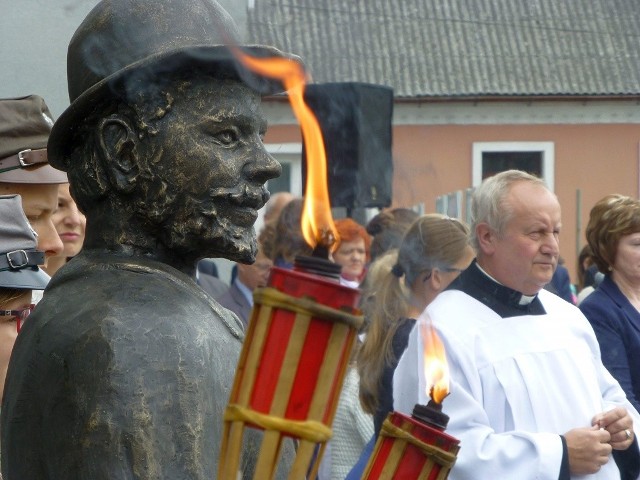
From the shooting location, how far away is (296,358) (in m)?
A: 1.37

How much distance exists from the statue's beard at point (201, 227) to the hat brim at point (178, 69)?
19 cm

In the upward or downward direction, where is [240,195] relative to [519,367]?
upward

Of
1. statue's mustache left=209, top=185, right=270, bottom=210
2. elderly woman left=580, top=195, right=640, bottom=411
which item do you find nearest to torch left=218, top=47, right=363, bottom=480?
statue's mustache left=209, top=185, right=270, bottom=210

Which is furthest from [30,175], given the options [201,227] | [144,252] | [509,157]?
[509,157]

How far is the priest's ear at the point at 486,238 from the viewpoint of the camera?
163 inches

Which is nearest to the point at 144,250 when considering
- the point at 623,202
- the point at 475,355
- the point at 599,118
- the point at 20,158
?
the point at 20,158

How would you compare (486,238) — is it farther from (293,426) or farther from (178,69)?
(293,426)

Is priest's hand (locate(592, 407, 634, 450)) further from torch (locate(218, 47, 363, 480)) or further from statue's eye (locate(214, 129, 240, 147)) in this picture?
torch (locate(218, 47, 363, 480))

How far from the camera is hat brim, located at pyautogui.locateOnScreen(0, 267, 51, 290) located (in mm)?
3342

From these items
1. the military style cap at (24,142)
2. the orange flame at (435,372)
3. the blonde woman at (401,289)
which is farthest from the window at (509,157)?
the orange flame at (435,372)

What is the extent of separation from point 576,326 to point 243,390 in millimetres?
2999

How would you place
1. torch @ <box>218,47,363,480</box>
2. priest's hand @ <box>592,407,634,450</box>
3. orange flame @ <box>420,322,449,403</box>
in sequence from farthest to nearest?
priest's hand @ <box>592,407,634,450</box> < orange flame @ <box>420,322,449,403</box> < torch @ <box>218,47,363,480</box>

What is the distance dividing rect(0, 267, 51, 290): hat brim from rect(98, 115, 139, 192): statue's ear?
52.7 inches

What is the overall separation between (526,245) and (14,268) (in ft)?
5.42
